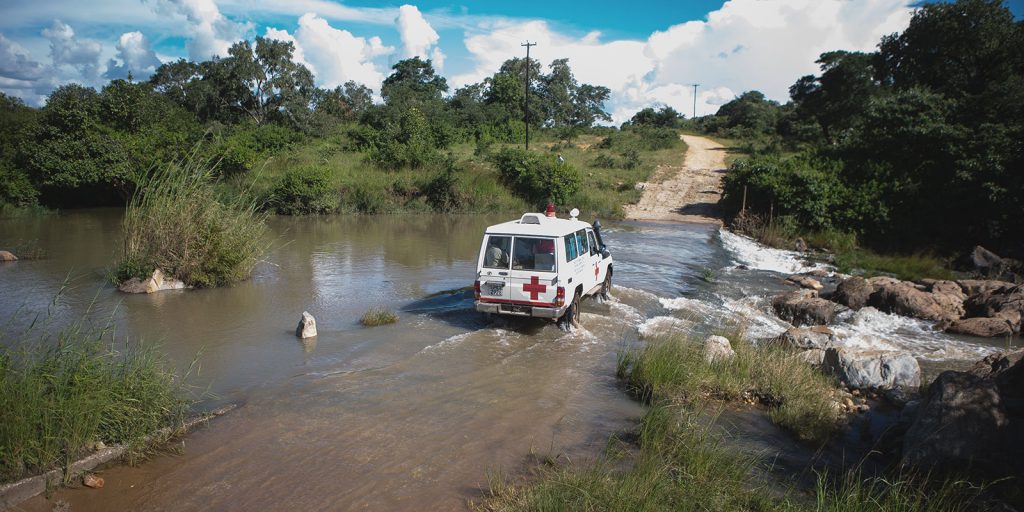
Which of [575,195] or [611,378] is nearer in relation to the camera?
[611,378]

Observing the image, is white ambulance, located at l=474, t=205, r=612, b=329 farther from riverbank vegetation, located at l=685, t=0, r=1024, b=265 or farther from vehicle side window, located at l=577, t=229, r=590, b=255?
Answer: riverbank vegetation, located at l=685, t=0, r=1024, b=265

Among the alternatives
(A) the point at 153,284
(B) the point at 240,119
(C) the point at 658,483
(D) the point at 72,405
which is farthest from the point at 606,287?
(B) the point at 240,119

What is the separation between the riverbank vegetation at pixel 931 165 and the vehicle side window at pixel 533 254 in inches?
569

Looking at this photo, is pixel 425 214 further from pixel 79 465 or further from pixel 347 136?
pixel 79 465

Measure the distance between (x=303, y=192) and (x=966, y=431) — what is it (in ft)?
94.9

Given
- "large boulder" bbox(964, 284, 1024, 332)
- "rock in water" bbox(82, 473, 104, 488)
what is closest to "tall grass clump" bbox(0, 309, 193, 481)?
"rock in water" bbox(82, 473, 104, 488)

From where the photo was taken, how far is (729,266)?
19.8m

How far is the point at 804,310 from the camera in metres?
13.7

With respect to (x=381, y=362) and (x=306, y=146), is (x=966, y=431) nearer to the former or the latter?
(x=381, y=362)

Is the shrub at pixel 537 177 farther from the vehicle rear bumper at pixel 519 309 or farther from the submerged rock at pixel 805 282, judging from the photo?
the vehicle rear bumper at pixel 519 309

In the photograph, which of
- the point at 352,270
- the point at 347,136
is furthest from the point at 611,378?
the point at 347,136

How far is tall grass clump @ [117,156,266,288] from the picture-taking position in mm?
13266

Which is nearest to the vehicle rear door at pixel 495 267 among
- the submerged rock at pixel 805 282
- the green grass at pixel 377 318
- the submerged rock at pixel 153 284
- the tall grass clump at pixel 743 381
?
the green grass at pixel 377 318

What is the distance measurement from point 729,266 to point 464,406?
1436 centimetres
